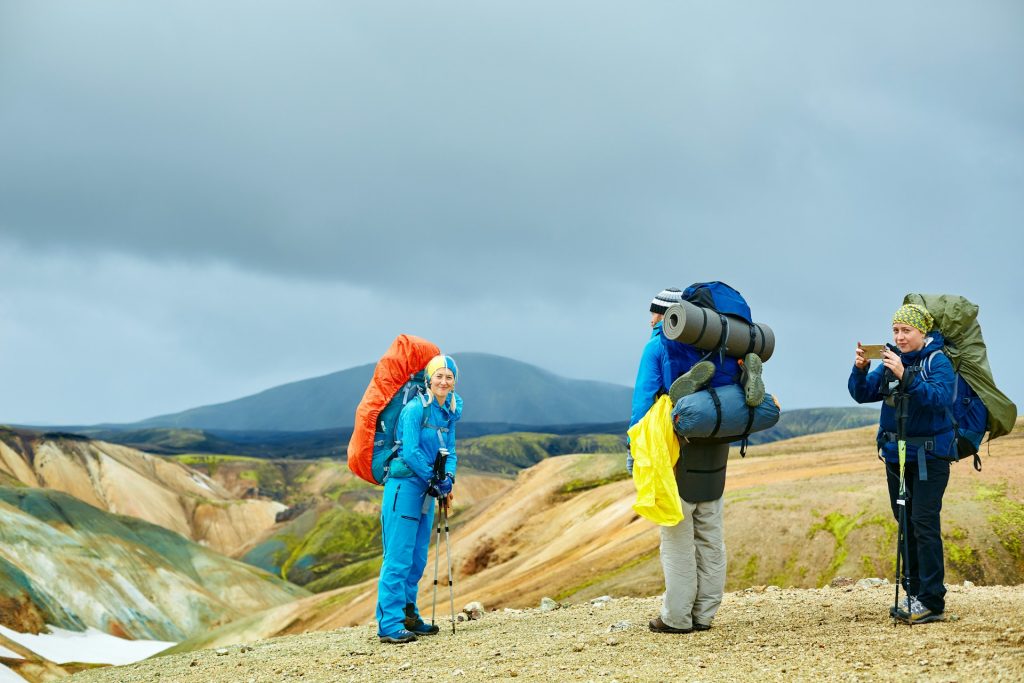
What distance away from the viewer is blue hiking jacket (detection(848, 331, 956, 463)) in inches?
320

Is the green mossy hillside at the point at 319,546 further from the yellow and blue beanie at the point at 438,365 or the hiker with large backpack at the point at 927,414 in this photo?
the hiker with large backpack at the point at 927,414

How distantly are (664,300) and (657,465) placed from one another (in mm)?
1964

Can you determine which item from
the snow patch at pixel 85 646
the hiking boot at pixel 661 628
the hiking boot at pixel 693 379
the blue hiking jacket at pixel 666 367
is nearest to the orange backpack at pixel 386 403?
the blue hiking jacket at pixel 666 367

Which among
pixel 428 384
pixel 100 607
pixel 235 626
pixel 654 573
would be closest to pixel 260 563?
pixel 100 607

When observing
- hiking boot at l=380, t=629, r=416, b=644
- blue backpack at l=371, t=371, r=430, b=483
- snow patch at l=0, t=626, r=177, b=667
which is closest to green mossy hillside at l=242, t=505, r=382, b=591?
snow patch at l=0, t=626, r=177, b=667

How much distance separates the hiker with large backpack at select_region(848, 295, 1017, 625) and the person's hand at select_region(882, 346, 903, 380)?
10 mm

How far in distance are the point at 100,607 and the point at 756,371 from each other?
45041 millimetres

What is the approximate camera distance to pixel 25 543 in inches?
1694

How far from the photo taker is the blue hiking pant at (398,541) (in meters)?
10.1

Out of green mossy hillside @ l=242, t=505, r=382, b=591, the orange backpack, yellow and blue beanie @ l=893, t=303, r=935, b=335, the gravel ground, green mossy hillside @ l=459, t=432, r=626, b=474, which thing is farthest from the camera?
green mossy hillside @ l=459, t=432, r=626, b=474

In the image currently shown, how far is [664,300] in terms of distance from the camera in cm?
917

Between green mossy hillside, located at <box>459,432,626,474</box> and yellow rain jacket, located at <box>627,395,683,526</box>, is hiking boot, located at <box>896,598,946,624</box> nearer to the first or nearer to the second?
yellow rain jacket, located at <box>627,395,683,526</box>

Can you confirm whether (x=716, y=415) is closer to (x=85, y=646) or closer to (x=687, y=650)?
(x=687, y=650)

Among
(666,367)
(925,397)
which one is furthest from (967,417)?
(666,367)
